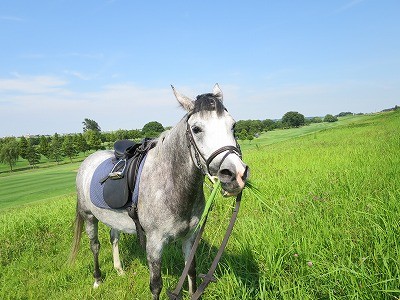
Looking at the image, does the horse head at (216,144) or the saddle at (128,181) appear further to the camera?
the saddle at (128,181)

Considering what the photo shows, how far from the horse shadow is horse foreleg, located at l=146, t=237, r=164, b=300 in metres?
0.62

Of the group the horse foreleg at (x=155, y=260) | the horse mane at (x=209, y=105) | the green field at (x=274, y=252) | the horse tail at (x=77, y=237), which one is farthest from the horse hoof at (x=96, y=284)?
the horse mane at (x=209, y=105)

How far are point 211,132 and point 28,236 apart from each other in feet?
19.6

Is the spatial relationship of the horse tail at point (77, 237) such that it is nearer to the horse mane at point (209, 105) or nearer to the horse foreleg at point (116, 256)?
the horse foreleg at point (116, 256)

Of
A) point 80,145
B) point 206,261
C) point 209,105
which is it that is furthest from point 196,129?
point 80,145

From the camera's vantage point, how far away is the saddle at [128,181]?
3238 millimetres

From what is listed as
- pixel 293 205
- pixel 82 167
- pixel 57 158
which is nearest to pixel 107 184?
pixel 82 167

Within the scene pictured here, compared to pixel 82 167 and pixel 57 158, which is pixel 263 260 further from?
pixel 57 158

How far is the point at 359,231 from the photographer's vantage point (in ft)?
9.80

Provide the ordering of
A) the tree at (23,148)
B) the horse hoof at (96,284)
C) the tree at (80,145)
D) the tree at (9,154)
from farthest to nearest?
the tree at (80,145) → the tree at (23,148) → the tree at (9,154) → the horse hoof at (96,284)

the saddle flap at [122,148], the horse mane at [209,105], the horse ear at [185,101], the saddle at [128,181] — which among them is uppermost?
the horse ear at [185,101]

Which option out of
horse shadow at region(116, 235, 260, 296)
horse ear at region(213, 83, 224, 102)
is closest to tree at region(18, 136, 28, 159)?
horse shadow at region(116, 235, 260, 296)

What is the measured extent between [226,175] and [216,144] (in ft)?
0.90

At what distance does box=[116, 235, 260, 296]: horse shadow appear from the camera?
121 inches
